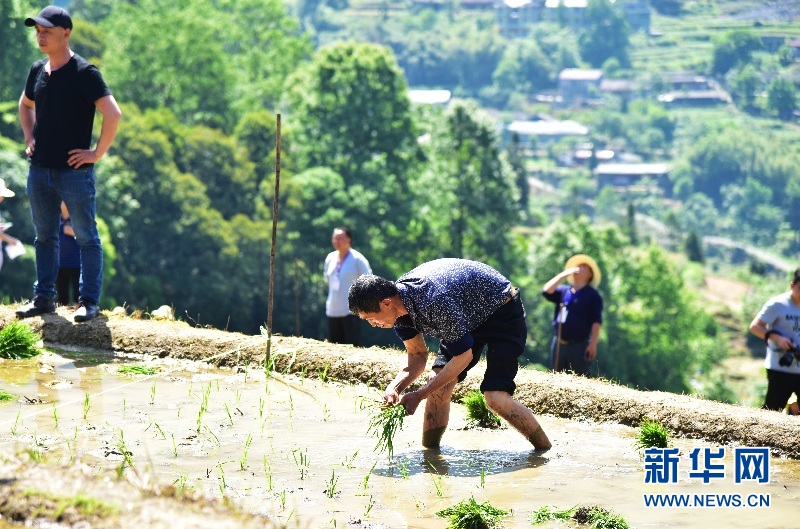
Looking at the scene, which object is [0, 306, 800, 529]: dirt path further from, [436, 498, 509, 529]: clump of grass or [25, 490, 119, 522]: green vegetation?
[436, 498, 509, 529]: clump of grass

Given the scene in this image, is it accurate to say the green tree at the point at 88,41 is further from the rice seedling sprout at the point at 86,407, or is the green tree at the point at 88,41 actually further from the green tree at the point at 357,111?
the rice seedling sprout at the point at 86,407

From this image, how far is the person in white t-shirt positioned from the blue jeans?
5898mm

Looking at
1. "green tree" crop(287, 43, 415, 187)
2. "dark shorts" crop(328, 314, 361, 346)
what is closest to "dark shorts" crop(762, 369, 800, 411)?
"dark shorts" crop(328, 314, 361, 346)

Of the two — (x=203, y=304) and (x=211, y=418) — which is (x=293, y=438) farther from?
(x=203, y=304)

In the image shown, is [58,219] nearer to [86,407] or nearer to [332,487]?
[86,407]

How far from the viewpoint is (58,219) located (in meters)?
11.7

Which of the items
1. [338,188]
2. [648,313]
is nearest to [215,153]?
[338,188]

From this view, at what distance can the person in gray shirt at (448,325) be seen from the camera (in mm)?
8023

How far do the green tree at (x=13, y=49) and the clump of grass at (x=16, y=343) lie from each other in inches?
2025

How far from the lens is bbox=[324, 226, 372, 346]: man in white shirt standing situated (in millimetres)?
13898

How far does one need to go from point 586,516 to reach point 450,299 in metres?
1.76

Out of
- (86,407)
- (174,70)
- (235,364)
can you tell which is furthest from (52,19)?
(174,70)

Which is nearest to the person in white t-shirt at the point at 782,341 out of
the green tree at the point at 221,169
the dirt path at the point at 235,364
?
the dirt path at the point at 235,364

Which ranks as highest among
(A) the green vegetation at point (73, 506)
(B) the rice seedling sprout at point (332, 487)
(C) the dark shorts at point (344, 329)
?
(A) the green vegetation at point (73, 506)
